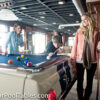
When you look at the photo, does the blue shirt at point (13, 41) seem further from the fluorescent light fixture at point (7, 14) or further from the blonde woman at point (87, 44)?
the fluorescent light fixture at point (7, 14)

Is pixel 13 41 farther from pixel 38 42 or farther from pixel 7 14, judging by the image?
pixel 38 42

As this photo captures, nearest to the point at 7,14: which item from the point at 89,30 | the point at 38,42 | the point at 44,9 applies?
the point at 44,9

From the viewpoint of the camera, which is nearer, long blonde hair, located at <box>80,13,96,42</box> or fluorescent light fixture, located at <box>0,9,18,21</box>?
long blonde hair, located at <box>80,13,96,42</box>

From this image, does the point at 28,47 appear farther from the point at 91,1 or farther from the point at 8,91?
the point at 8,91

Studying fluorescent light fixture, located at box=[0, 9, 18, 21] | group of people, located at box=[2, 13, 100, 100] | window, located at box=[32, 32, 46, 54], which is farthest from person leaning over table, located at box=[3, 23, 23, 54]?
window, located at box=[32, 32, 46, 54]

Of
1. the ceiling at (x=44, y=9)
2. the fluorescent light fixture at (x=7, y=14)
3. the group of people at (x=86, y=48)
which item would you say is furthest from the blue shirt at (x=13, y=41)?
the ceiling at (x=44, y=9)

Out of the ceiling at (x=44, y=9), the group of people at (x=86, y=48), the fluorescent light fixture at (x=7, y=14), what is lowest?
the group of people at (x=86, y=48)

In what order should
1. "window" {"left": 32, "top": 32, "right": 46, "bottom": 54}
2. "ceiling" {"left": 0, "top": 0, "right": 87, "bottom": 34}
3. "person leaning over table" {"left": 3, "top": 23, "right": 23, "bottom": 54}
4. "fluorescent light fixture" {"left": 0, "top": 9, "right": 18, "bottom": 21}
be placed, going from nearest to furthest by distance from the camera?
"person leaning over table" {"left": 3, "top": 23, "right": 23, "bottom": 54}
"fluorescent light fixture" {"left": 0, "top": 9, "right": 18, "bottom": 21}
"ceiling" {"left": 0, "top": 0, "right": 87, "bottom": 34}
"window" {"left": 32, "top": 32, "right": 46, "bottom": 54}

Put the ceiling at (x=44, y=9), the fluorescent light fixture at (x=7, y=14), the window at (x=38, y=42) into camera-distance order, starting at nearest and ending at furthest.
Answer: the fluorescent light fixture at (x=7, y=14) → the ceiling at (x=44, y=9) → the window at (x=38, y=42)

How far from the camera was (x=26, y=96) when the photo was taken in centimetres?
102

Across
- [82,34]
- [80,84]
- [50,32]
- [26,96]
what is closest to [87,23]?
[82,34]

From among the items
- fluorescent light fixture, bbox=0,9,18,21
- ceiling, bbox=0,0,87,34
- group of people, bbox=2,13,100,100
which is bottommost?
group of people, bbox=2,13,100,100

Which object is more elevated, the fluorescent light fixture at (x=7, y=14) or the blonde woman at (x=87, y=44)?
the fluorescent light fixture at (x=7, y=14)

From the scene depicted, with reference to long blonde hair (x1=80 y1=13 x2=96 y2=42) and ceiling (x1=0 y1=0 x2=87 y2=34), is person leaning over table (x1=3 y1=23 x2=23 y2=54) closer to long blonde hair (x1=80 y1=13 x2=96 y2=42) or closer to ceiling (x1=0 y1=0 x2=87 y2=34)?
long blonde hair (x1=80 y1=13 x2=96 y2=42)
